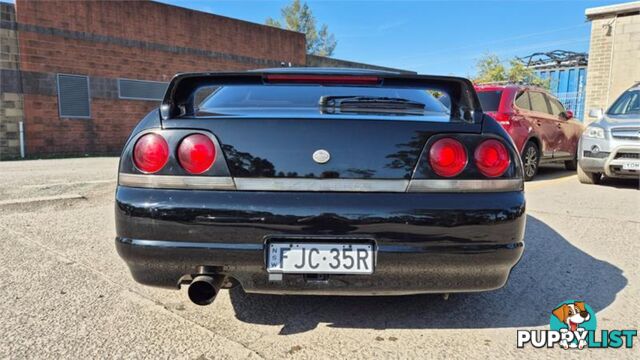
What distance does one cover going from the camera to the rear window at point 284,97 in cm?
225

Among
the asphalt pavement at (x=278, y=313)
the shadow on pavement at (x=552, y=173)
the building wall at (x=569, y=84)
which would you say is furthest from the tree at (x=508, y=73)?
the asphalt pavement at (x=278, y=313)

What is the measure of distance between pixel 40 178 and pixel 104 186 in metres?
1.61

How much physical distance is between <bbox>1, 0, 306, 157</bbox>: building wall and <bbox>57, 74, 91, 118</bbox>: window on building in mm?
141

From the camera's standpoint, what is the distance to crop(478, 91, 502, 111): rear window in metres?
6.51

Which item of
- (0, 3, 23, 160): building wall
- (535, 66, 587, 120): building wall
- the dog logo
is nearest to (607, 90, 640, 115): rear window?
the dog logo

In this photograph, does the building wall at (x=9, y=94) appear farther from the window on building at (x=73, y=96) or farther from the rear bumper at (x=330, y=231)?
the rear bumper at (x=330, y=231)

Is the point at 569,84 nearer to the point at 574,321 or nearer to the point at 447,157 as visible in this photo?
the point at 574,321

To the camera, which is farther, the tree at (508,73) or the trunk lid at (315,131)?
the tree at (508,73)

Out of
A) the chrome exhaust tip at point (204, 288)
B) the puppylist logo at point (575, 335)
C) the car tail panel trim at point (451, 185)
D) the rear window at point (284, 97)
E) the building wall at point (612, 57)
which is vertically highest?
the building wall at point (612, 57)

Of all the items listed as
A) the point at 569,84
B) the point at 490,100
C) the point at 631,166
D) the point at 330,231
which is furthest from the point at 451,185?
the point at 569,84

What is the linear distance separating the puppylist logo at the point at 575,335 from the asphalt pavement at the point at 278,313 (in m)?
0.04

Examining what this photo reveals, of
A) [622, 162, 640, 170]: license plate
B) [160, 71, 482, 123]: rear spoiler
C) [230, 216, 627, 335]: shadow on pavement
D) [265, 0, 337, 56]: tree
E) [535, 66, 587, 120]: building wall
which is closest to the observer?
[160, 71, 482, 123]: rear spoiler

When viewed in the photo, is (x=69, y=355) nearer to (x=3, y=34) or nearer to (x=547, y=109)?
(x=547, y=109)

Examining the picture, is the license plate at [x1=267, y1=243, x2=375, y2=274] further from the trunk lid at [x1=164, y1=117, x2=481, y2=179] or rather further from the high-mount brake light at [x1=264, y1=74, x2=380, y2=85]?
the high-mount brake light at [x1=264, y1=74, x2=380, y2=85]
